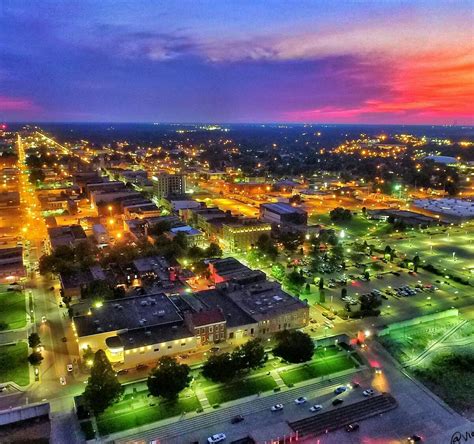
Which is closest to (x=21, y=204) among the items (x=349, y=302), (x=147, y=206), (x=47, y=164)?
(x=147, y=206)

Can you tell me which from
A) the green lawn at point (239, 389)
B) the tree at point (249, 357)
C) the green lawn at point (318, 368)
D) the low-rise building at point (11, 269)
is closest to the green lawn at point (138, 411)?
the green lawn at point (239, 389)

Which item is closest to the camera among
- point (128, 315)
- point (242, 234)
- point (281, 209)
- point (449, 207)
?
point (128, 315)

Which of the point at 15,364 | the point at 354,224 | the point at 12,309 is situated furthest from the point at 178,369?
the point at 354,224

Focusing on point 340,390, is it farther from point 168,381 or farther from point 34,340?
point 34,340

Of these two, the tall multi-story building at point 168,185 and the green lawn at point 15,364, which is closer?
the green lawn at point 15,364

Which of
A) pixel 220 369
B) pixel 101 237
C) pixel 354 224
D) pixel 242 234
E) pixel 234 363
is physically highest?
pixel 242 234

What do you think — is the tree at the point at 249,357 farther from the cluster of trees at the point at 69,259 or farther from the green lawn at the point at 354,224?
the green lawn at the point at 354,224
